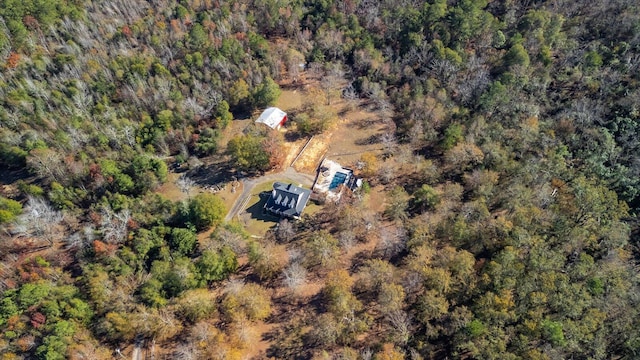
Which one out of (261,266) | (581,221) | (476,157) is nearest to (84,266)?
(261,266)

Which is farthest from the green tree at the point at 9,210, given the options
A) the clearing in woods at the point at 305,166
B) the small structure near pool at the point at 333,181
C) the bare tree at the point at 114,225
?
the small structure near pool at the point at 333,181

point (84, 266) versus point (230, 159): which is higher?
point (230, 159)

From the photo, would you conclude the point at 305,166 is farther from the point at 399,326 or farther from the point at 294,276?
the point at 399,326

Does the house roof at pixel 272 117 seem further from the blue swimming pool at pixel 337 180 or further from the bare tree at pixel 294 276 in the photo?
the bare tree at pixel 294 276

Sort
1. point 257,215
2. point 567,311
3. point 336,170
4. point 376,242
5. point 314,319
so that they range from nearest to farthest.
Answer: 1. point 567,311
2. point 314,319
3. point 376,242
4. point 257,215
5. point 336,170

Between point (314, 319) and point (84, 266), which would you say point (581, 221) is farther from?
point (84, 266)

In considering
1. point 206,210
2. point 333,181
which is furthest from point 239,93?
point 206,210

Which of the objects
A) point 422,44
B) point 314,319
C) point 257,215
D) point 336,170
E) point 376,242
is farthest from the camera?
point 422,44
